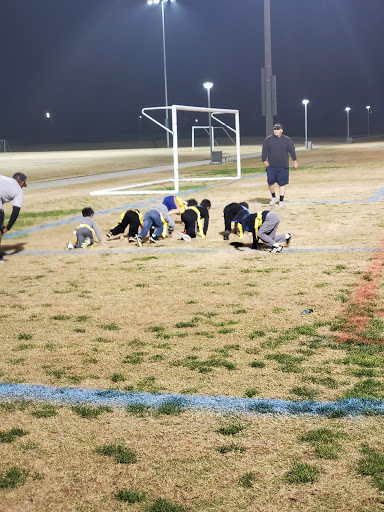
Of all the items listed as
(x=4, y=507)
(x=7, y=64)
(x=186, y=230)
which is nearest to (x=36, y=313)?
(x=4, y=507)

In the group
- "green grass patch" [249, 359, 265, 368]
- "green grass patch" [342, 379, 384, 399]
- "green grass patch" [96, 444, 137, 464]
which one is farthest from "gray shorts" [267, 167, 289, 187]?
"green grass patch" [96, 444, 137, 464]

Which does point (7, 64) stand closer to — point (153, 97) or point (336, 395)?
point (153, 97)

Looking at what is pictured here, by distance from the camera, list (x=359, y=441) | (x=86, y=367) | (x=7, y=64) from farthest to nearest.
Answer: (x=7, y=64) < (x=86, y=367) < (x=359, y=441)

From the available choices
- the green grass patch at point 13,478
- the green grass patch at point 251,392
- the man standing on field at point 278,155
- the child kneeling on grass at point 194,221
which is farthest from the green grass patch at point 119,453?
the man standing on field at point 278,155

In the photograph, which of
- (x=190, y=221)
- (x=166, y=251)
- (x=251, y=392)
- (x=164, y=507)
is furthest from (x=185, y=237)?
(x=164, y=507)

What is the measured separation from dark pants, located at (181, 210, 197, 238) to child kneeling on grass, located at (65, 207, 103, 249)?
1375mm

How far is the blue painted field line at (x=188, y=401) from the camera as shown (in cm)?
420

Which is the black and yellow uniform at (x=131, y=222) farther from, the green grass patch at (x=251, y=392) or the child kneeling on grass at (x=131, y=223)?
the green grass patch at (x=251, y=392)

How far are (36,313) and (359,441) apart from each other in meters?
3.96

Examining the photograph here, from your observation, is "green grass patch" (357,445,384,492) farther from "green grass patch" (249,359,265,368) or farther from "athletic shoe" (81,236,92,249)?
"athletic shoe" (81,236,92,249)

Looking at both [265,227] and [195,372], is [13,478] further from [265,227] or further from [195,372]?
[265,227]

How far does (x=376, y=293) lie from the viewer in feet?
22.9

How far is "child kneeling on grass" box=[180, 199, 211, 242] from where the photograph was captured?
1080 cm

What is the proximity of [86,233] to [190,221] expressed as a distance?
164 centimetres
